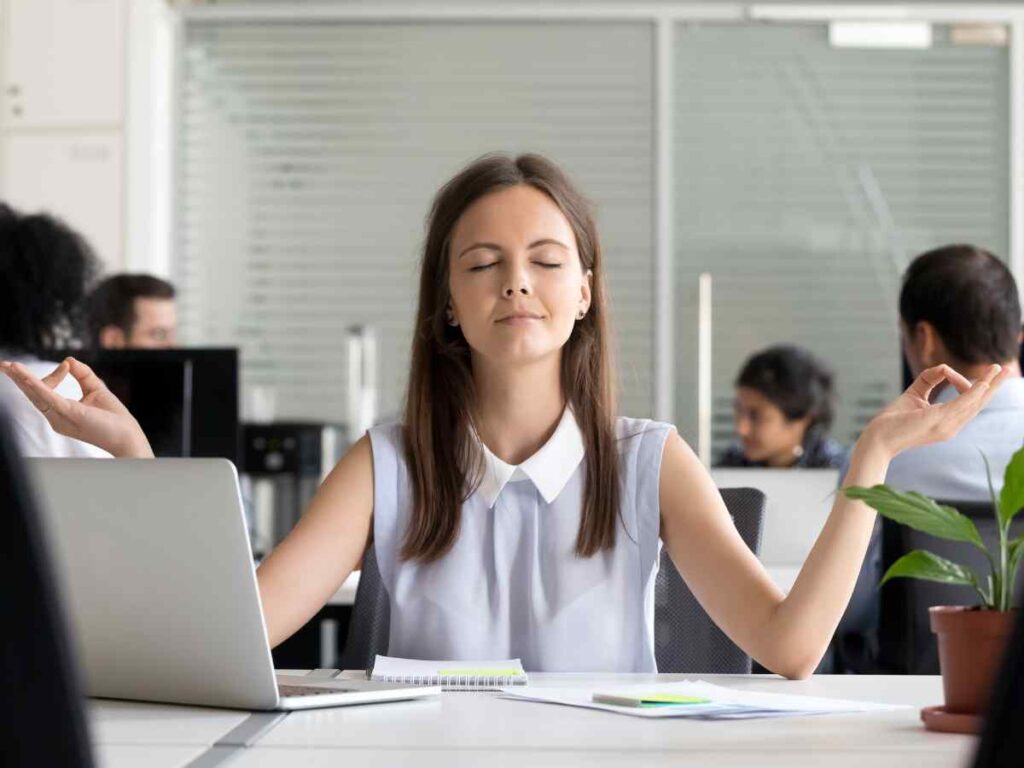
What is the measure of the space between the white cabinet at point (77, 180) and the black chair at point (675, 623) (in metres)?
3.74

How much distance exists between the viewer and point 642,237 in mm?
5555

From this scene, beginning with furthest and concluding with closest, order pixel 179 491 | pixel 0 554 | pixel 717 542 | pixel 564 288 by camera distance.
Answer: pixel 564 288 < pixel 717 542 < pixel 179 491 < pixel 0 554

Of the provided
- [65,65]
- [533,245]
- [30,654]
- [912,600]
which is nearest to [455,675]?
[533,245]

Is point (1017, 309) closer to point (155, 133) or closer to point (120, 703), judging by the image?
point (120, 703)

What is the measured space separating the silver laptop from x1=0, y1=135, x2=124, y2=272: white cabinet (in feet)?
14.0

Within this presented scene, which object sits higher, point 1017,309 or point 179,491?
point 1017,309

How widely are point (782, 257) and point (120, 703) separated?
451 centimetres

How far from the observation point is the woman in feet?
5.74

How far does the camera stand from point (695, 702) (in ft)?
4.00

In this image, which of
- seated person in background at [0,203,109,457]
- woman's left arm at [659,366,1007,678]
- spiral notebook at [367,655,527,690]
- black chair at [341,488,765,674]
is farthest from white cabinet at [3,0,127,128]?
spiral notebook at [367,655,527,690]

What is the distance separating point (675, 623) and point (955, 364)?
1183 mm

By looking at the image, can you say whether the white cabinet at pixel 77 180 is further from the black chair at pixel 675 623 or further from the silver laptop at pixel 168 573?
the silver laptop at pixel 168 573

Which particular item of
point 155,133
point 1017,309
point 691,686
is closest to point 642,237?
point 155,133

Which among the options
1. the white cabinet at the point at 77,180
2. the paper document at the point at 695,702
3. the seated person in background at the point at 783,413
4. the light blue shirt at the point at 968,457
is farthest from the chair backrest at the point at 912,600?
the white cabinet at the point at 77,180
